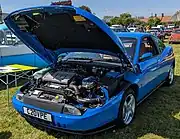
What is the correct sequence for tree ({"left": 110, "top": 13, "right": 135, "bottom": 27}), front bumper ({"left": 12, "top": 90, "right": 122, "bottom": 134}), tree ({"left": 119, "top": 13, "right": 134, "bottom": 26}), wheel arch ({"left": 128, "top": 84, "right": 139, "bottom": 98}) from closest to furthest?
front bumper ({"left": 12, "top": 90, "right": 122, "bottom": 134}) < wheel arch ({"left": 128, "top": 84, "right": 139, "bottom": 98}) < tree ({"left": 119, "top": 13, "right": 134, "bottom": 26}) < tree ({"left": 110, "top": 13, "right": 135, "bottom": 27})

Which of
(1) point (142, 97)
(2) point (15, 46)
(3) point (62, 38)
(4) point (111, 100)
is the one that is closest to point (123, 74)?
(4) point (111, 100)

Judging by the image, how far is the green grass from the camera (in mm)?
3576

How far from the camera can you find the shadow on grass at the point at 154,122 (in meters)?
3.58

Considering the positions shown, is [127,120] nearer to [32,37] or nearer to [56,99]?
[56,99]

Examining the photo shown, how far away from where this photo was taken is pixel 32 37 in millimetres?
4125

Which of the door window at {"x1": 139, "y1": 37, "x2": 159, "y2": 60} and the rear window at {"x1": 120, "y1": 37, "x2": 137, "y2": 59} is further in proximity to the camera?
the door window at {"x1": 139, "y1": 37, "x2": 159, "y2": 60}

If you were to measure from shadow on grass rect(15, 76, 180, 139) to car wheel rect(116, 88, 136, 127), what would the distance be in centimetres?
11

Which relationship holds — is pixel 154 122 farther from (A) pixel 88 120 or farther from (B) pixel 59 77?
(B) pixel 59 77

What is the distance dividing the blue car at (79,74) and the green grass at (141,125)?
0.19m

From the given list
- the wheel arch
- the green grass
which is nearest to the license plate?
the green grass

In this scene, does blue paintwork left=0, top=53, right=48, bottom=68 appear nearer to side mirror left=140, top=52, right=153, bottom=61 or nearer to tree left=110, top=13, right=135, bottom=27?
side mirror left=140, top=52, right=153, bottom=61

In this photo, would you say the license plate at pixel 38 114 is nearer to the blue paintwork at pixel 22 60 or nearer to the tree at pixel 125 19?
the blue paintwork at pixel 22 60

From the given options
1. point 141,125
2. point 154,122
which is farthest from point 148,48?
point 141,125

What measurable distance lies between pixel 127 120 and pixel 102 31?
153 centimetres
